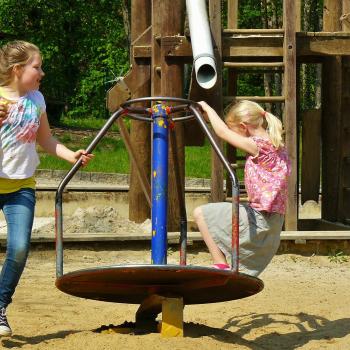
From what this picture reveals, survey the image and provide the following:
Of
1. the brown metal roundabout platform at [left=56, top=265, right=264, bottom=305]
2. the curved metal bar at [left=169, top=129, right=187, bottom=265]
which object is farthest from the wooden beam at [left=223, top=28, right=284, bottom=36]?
the brown metal roundabout platform at [left=56, top=265, right=264, bottom=305]

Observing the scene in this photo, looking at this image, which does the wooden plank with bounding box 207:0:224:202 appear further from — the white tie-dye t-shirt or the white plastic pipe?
the white tie-dye t-shirt

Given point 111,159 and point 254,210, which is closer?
point 254,210

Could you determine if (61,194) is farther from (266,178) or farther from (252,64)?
(252,64)

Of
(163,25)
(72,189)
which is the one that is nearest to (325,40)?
(163,25)

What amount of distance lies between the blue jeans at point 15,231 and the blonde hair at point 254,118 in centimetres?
116

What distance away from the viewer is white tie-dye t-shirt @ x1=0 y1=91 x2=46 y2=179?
17.8ft

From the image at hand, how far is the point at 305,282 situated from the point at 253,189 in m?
2.92

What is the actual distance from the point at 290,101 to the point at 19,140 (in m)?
5.43

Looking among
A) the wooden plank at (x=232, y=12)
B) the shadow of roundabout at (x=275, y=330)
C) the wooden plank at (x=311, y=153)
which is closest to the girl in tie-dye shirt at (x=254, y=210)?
the shadow of roundabout at (x=275, y=330)

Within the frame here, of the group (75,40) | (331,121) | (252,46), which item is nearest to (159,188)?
(252,46)

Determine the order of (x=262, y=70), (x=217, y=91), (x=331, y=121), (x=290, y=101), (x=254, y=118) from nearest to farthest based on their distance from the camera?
(x=254, y=118), (x=217, y=91), (x=290, y=101), (x=331, y=121), (x=262, y=70)

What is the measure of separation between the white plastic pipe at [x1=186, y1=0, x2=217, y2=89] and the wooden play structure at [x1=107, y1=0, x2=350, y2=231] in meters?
0.28

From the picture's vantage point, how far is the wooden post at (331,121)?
471 inches

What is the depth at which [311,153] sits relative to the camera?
1245 cm
